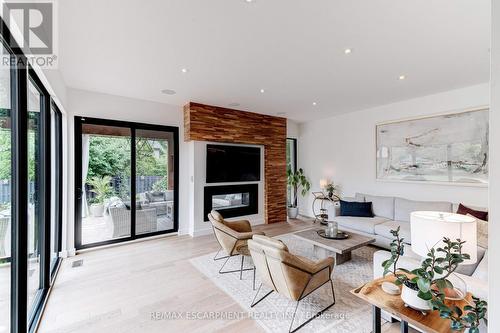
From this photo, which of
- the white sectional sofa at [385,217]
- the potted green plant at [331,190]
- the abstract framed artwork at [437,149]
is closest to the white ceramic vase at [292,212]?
the potted green plant at [331,190]

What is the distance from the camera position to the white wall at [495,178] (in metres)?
0.67

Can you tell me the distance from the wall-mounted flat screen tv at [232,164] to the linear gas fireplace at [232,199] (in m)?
0.20

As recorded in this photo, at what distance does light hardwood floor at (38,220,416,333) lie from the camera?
2176 mm

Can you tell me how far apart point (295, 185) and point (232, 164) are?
230 centimetres

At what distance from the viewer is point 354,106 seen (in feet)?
16.4

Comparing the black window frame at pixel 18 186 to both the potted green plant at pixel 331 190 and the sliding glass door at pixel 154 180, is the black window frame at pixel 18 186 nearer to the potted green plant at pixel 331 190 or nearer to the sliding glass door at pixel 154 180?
the sliding glass door at pixel 154 180

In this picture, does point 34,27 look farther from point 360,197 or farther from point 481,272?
point 360,197

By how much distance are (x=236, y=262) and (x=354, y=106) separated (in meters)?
4.05

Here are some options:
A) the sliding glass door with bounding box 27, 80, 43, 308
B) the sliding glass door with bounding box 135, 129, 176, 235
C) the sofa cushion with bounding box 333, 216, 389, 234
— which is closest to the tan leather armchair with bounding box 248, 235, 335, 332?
the sofa cushion with bounding box 333, 216, 389, 234

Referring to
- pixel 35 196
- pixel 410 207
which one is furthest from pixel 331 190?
pixel 35 196

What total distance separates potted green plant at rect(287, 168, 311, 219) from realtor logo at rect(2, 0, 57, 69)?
5.61 meters

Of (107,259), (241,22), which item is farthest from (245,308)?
(241,22)

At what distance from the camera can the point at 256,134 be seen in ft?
18.5

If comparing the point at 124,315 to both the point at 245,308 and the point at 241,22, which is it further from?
the point at 241,22
